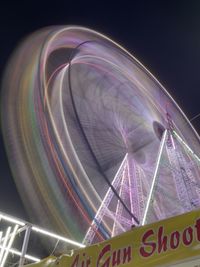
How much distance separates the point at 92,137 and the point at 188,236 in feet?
21.1

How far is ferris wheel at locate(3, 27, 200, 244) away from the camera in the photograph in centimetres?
817

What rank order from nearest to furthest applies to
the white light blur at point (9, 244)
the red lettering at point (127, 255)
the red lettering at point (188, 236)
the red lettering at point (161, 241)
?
the red lettering at point (188, 236) → the red lettering at point (161, 241) → the red lettering at point (127, 255) → the white light blur at point (9, 244)

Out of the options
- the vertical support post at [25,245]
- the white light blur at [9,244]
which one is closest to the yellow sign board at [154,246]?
the vertical support post at [25,245]

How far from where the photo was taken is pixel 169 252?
2.80 metres

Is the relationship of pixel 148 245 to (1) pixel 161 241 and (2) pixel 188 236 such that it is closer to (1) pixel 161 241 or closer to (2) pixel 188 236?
(1) pixel 161 241

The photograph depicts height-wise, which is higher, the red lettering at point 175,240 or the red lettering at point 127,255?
the red lettering at point 175,240

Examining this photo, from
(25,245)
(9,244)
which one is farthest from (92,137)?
(25,245)

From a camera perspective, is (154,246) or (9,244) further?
(9,244)

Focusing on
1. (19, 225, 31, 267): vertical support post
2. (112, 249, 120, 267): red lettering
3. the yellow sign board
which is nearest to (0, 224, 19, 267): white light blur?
(19, 225, 31, 267): vertical support post

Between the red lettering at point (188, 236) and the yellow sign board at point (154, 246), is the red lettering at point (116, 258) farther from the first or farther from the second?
the red lettering at point (188, 236)

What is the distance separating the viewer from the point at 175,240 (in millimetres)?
2809

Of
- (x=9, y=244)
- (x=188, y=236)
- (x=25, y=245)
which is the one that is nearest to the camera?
(x=188, y=236)

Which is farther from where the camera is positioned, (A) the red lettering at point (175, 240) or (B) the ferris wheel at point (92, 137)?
(B) the ferris wheel at point (92, 137)

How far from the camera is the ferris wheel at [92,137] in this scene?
8.17 m
